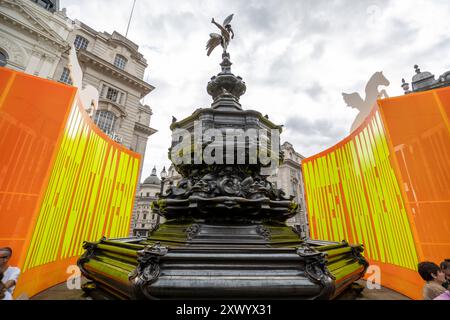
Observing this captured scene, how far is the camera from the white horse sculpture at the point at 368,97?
823 centimetres

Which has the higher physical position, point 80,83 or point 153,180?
point 153,180

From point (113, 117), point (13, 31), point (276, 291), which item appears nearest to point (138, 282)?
point (276, 291)

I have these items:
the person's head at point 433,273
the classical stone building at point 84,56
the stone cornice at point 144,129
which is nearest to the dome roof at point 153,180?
the stone cornice at point 144,129

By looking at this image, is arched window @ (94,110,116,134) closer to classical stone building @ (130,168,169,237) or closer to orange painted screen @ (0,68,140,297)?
orange painted screen @ (0,68,140,297)

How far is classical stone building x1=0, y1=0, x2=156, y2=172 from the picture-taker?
51.4 feet

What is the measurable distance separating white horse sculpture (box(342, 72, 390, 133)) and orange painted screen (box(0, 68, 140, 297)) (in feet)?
33.1

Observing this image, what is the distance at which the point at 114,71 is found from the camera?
2089 cm

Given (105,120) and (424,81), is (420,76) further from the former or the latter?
(105,120)

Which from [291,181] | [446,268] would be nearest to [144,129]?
[291,181]

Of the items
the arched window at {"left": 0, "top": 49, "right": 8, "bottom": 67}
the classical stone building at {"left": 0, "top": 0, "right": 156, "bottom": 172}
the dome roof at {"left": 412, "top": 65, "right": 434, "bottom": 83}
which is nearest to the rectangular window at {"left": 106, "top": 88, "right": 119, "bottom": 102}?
the classical stone building at {"left": 0, "top": 0, "right": 156, "bottom": 172}

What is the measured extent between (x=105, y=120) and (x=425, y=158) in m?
22.3

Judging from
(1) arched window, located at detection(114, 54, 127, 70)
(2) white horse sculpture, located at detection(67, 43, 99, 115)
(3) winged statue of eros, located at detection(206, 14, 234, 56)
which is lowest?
(3) winged statue of eros, located at detection(206, 14, 234, 56)

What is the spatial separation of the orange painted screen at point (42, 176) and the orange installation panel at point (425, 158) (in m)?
8.53

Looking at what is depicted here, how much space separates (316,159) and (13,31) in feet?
→ 77.5
